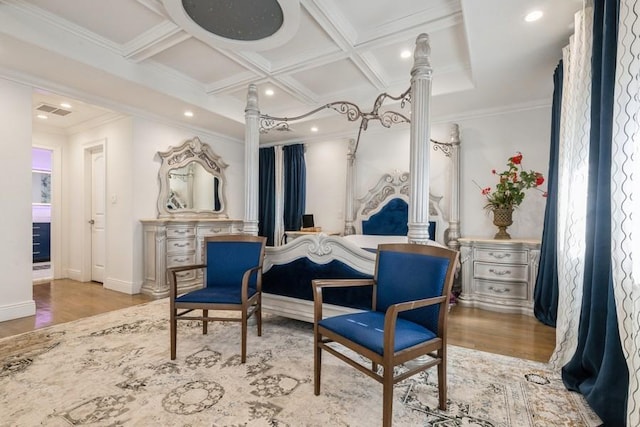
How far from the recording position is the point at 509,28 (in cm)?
247

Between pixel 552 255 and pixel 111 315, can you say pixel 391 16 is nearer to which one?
pixel 552 255

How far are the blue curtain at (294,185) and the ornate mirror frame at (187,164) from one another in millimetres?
1121

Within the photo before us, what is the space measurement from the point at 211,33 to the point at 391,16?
5.08 ft

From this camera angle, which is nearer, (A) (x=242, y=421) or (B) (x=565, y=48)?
(A) (x=242, y=421)

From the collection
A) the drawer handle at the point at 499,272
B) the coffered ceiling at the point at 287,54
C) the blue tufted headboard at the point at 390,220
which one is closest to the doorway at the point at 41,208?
the coffered ceiling at the point at 287,54

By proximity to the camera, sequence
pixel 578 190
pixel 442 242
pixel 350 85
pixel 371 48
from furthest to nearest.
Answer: pixel 442 242 → pixel 350 85 → pixel 371 48 → pixel 578 190

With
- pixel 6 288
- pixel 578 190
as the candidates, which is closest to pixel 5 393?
pixel 6 288

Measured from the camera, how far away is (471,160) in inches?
172

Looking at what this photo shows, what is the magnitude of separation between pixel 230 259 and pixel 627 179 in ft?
8.63

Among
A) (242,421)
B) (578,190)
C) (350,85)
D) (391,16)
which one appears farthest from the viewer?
(350,85)

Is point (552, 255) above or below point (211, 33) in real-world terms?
below

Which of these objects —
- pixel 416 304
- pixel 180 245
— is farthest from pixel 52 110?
pixel 416 304

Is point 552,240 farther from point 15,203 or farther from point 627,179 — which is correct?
point 15,203

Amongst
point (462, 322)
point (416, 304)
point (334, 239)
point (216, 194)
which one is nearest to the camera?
point (416, 304)
